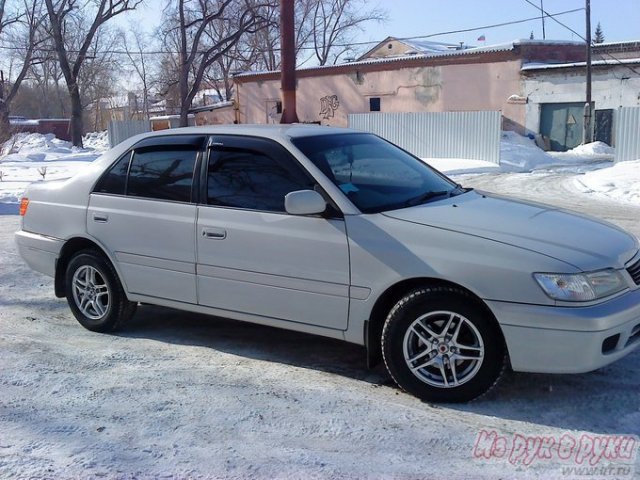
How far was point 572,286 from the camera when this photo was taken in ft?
11.5

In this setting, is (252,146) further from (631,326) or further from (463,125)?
(463,125)

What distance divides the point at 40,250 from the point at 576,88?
87.1 ft

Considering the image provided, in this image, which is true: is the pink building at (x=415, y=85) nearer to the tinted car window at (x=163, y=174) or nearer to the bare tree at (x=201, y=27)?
the bare tree at (x=201, y=27)

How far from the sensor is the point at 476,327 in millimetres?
3689

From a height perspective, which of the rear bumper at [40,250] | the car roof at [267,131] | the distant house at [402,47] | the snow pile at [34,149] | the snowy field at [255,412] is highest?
the distant house at [402,47]

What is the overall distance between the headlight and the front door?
1.14 metres

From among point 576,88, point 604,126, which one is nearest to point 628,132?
point 604,126

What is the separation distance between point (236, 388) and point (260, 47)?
53654mm

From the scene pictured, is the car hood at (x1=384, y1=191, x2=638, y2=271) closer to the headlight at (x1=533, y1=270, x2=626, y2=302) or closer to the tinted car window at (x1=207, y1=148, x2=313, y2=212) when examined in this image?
Answer: the headlight at (x1=533, y1=270, x2=626, y2=302)

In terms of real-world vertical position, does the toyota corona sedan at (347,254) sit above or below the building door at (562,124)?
below

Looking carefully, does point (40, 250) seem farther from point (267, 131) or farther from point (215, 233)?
point (267, 131)

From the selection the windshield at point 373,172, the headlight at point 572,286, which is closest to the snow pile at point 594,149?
the windshield at point 373,172

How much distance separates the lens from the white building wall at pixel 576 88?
1056 inches

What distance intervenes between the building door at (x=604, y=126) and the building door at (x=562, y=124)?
2.10 feet
